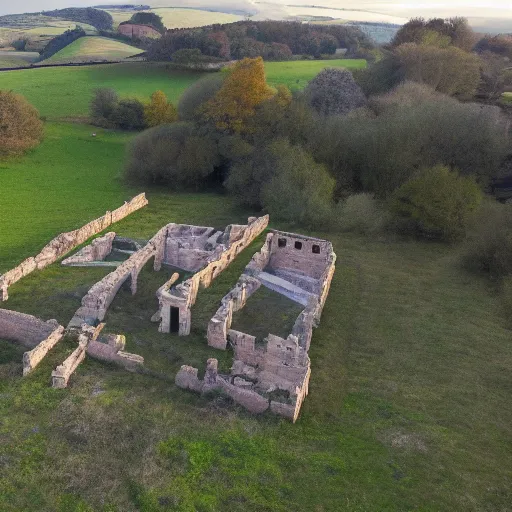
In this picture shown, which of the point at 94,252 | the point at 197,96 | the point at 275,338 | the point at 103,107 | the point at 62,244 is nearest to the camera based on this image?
the point at 275,338

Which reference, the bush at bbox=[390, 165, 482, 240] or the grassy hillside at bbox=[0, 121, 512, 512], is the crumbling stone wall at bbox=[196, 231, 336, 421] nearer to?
the grassy hillside at bbox=[0, 121, 512, 512]

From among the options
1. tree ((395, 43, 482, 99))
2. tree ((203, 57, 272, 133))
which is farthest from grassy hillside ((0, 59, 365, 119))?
tree ((203, 57, 272, 133))

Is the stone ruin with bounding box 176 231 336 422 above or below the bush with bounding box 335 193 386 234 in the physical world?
above

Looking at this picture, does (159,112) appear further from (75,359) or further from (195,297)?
(75,359)

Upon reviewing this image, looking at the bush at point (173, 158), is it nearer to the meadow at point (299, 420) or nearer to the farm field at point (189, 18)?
the meadow at point (299, 420)

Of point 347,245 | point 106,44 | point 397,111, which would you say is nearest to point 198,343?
point 347,245

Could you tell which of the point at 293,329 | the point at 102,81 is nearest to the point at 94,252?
the point at 293,329

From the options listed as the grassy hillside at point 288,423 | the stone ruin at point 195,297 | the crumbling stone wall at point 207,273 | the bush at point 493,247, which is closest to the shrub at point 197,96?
the stone ruin at point 195,297
